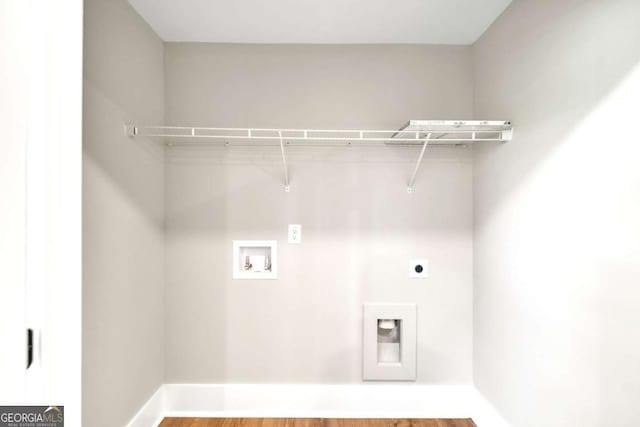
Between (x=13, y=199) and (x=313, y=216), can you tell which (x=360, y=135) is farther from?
(x=13, y=199)

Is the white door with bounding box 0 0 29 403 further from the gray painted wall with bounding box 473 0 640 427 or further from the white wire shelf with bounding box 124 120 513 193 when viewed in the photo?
the gray painted wall with bounding box 473 0 640 427

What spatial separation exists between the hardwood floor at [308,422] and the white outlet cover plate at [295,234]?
104 cm

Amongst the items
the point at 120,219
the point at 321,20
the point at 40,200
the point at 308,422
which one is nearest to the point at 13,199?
the point at 40,200

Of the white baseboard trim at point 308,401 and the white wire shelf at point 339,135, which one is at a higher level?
the white wire shelf at point 339,135

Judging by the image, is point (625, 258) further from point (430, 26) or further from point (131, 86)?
point (131, 86)

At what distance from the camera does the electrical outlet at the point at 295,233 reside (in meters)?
2.17

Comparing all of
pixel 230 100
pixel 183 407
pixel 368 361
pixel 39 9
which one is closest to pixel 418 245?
pixel 368 361

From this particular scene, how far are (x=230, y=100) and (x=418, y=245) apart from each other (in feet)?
4.74

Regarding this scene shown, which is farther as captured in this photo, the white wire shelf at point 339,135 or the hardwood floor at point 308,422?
→ the hardwood floor at point 308,422

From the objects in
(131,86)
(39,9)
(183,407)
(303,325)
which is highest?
(131,86)

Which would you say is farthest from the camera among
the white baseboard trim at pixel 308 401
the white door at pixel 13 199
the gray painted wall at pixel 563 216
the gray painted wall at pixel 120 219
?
the white baseboard trim at pixel 308 401

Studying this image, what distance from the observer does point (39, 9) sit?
2.65 ft

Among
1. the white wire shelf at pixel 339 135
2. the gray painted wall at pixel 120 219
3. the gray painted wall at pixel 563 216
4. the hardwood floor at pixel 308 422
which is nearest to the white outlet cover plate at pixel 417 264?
the gray painted wall at pixel 563 216

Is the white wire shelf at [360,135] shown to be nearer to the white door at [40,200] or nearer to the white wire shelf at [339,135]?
the white wire shelf at [339,135]
